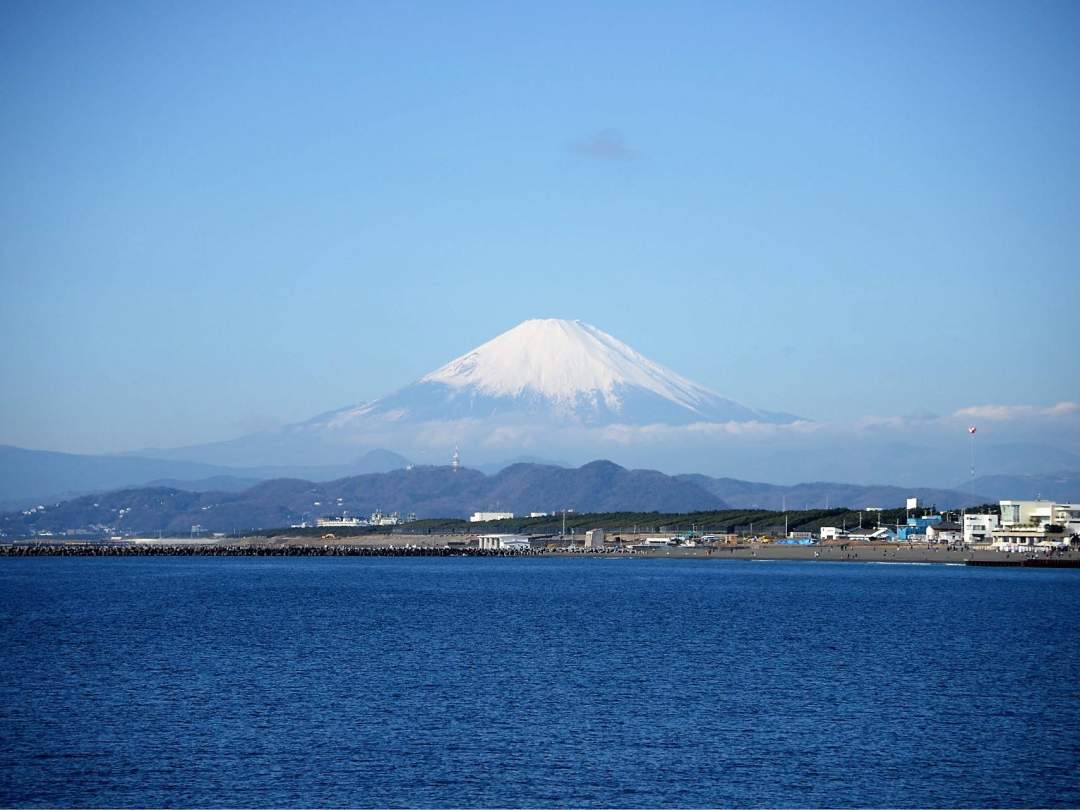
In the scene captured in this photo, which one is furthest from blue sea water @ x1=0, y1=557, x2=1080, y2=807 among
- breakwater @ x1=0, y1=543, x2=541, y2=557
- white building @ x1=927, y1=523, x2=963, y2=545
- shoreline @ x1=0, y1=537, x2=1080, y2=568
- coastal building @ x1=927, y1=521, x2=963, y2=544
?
breakwater @ x1=0, y1=543, x2=541, y2=557

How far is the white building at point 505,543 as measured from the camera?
161137mm

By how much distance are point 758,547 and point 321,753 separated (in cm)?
12513

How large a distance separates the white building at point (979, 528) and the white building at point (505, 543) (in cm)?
5023

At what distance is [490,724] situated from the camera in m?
31.1

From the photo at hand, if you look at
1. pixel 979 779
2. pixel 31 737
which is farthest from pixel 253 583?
pixel 979 779

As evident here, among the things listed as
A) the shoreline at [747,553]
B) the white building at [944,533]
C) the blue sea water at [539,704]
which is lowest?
the blue sea water at [539,704]

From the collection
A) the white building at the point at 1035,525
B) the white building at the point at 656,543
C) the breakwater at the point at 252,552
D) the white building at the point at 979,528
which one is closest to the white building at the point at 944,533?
the white building at the point at 979,528

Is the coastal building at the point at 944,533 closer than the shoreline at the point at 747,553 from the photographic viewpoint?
No

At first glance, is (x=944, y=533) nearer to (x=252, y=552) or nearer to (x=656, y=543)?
(x=656, y=543)

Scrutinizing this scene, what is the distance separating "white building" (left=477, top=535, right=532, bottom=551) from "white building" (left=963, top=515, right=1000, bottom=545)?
50.2 m

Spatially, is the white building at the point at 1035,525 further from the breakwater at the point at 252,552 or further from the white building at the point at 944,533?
the breakwater at the point at 252,552

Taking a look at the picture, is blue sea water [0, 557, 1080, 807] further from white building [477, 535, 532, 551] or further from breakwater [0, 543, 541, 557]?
white building [477, 535, 532, 551]

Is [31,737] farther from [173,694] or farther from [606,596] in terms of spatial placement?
[606,596]

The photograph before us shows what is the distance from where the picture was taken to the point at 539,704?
3403 cm
